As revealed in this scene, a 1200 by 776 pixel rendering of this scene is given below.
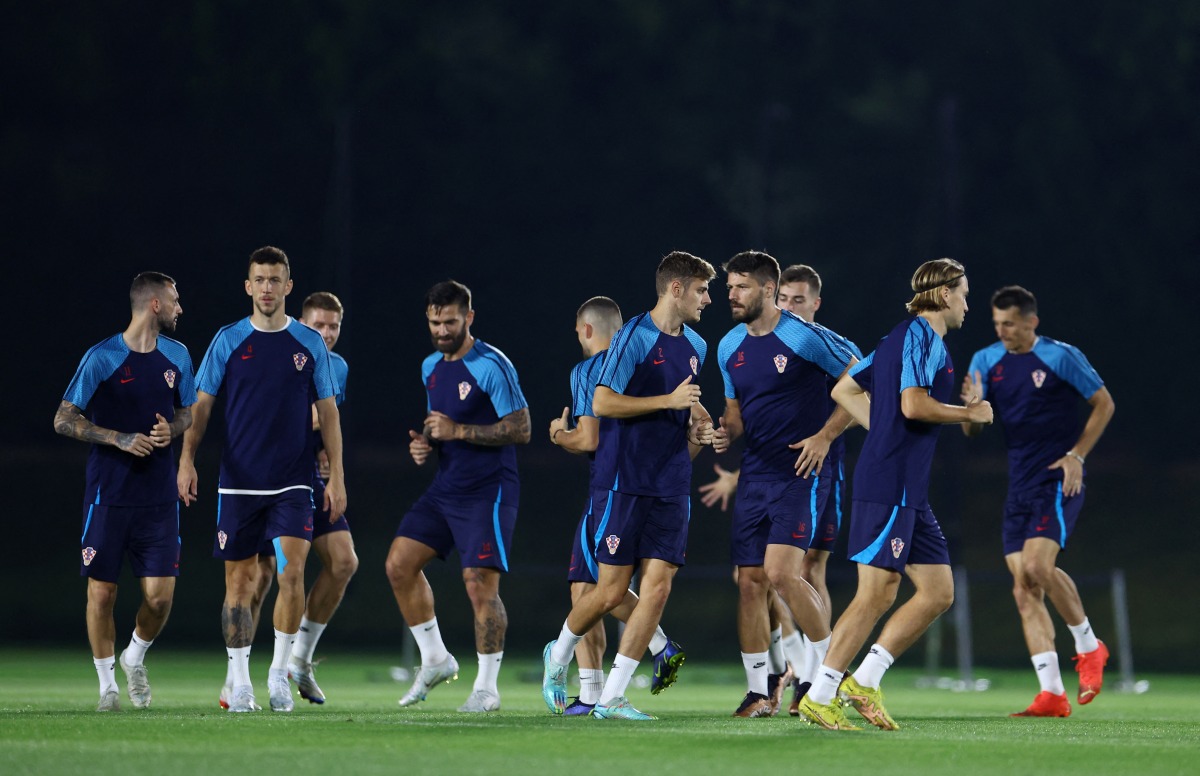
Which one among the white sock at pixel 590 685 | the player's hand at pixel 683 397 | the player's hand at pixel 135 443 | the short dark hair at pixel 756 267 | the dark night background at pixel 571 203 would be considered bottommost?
the white sock at pixel 590 685

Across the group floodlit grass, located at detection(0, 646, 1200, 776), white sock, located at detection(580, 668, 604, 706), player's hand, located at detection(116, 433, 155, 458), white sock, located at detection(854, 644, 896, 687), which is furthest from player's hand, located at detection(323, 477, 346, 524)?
white sock, located at detection(854, 644, 896, 687)

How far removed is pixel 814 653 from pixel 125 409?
3.93 meters

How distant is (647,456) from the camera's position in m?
8.05

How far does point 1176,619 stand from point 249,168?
13817 mm

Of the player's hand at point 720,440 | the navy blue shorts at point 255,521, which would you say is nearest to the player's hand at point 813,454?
the player's hand at point 720,440

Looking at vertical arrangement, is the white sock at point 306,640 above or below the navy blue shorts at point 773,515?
below

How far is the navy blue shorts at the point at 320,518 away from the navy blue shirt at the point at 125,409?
98 cm

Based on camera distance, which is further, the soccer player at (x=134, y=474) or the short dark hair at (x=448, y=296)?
the short dark hair at (x=448, y=296)

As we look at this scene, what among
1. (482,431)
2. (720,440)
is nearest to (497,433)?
(482,431)

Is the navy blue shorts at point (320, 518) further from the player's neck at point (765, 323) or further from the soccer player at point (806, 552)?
the player's neck at point (765, 323)

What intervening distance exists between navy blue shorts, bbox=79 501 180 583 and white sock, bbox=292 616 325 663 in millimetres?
878

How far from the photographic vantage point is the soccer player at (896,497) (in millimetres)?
7324

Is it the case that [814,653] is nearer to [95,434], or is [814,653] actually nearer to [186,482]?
[186,482]

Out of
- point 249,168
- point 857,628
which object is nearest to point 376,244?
point 249,168
